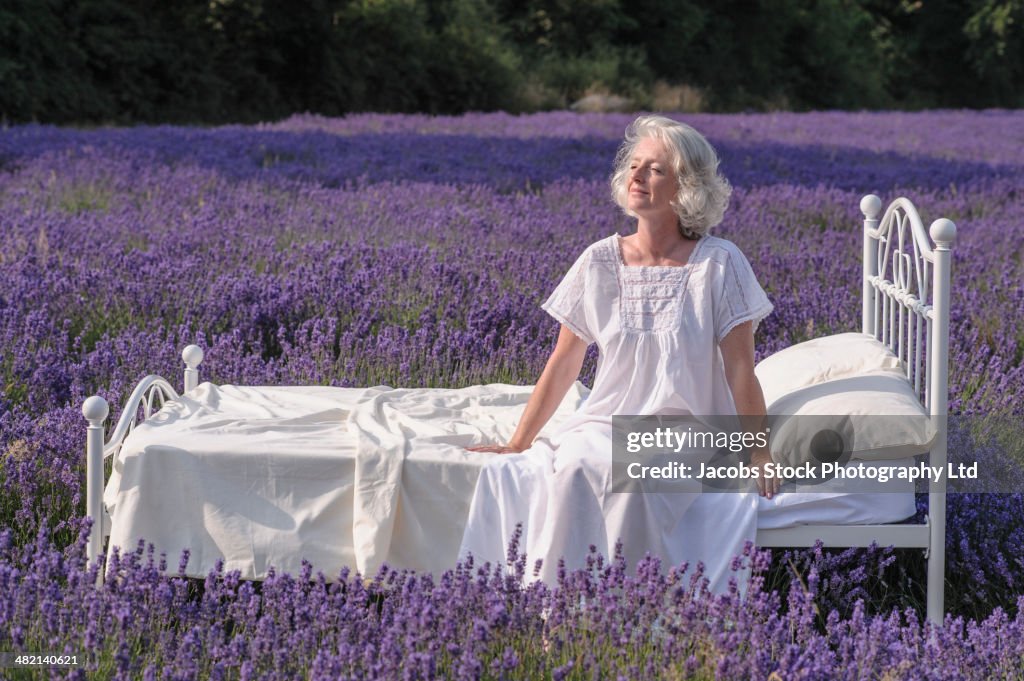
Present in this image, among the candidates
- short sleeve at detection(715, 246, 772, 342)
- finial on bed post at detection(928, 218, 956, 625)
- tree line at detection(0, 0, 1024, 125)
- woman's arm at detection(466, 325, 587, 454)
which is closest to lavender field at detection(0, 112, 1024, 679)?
finial on bed post at detection(928, 218, 956, 625)

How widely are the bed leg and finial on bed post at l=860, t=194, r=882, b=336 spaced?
2168 millimetres

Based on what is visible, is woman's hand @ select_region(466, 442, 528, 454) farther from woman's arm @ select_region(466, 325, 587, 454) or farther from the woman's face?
the woman's face

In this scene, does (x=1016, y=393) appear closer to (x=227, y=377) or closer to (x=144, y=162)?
(x=227, y=377)

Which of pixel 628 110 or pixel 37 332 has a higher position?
pixel 628 110

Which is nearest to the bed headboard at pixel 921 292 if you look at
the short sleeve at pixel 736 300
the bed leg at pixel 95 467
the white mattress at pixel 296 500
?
the white mattress at pixel 296 500

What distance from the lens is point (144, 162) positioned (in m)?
8.25

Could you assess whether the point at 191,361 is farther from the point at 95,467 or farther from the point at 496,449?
the point at 496,449

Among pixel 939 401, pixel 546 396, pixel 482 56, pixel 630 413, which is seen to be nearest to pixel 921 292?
pixel 939 401

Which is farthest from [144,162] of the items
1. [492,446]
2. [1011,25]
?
[1011,25]

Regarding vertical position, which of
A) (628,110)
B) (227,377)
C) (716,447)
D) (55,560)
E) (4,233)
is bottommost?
(55,560)

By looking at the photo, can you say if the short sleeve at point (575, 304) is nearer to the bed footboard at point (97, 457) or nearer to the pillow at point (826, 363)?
the pillow at point (826, 363)

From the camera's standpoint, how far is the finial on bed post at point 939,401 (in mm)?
2586

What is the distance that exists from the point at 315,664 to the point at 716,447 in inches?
47.9

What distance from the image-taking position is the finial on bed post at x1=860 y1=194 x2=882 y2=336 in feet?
11.6
